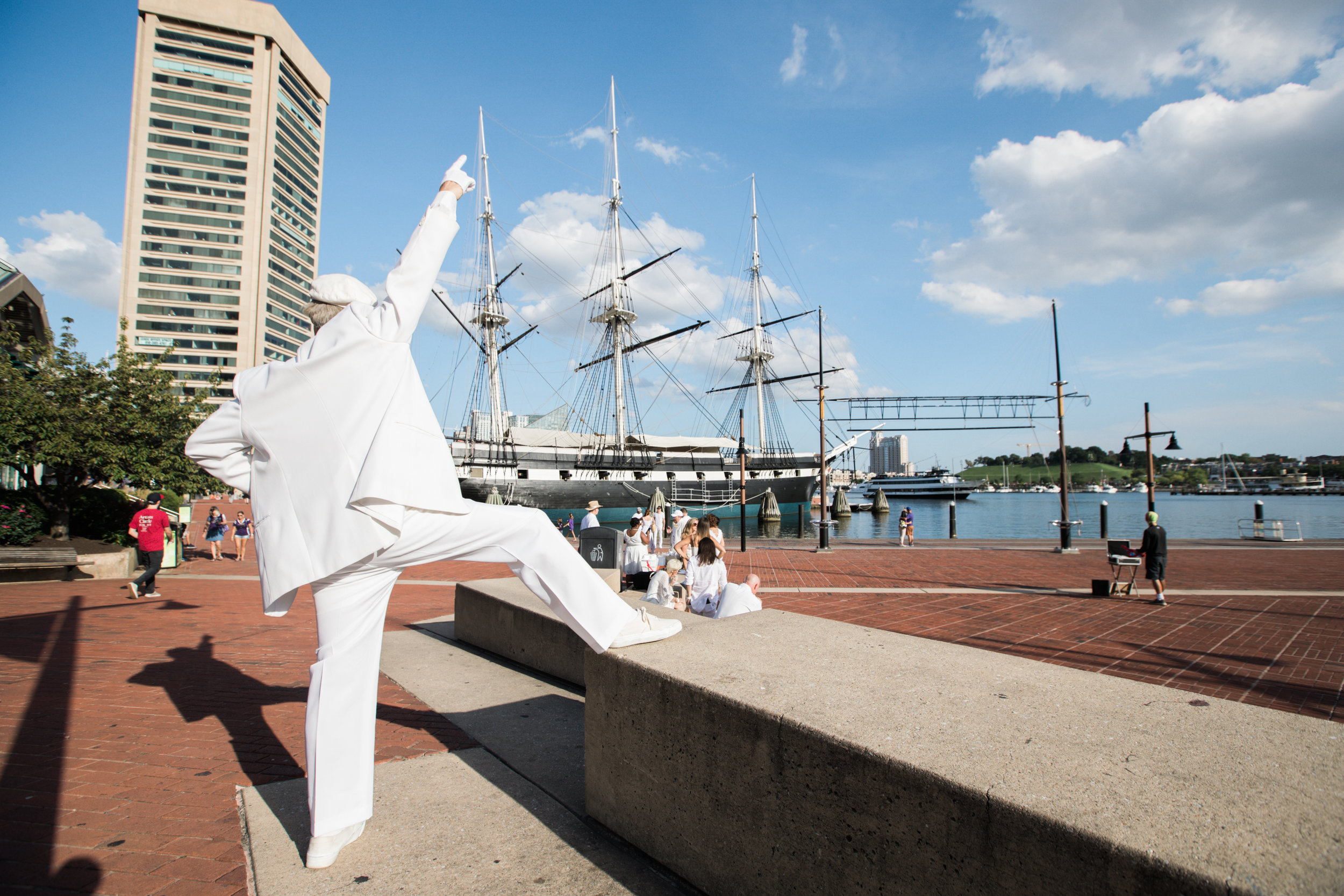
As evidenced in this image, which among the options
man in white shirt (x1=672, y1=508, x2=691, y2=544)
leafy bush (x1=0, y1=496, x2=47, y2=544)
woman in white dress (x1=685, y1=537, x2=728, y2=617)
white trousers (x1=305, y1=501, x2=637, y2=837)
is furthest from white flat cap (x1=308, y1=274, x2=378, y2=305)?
leafy bush (x1=0, y1=496, x2=47, y2=544)

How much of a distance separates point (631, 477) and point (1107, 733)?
45312 millimetres

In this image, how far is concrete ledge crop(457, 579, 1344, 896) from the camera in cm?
116

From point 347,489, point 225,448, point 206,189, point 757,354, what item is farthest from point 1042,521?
point 206,189

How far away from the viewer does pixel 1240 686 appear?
4.99 m

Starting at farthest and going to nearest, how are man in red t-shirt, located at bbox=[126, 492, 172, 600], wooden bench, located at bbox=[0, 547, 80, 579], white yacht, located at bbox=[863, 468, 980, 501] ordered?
white yacht, located at bbox=[863, 468, 980, 501] → wooden bench, located at bbox=[0, 547, 80, 579] → man in red t-shirt, located at bbox=[126, 492, 172, 600]

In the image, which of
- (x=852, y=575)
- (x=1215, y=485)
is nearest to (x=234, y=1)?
(x=852, y=575)

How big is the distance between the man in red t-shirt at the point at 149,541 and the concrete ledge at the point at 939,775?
30.1 ft

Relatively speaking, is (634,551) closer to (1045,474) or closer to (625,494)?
(625,494)

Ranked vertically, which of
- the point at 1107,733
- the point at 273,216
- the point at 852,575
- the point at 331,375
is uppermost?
the point at 273,216

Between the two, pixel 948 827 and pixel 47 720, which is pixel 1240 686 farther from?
pixel 47 720

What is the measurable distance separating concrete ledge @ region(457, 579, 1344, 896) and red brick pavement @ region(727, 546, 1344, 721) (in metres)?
3.17

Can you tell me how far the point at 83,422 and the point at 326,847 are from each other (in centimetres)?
1376

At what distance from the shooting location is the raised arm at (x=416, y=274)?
223cm

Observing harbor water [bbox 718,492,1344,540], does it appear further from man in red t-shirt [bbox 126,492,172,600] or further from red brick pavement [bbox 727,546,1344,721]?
man in red t-shirt [bbox 126,492,172,600]
